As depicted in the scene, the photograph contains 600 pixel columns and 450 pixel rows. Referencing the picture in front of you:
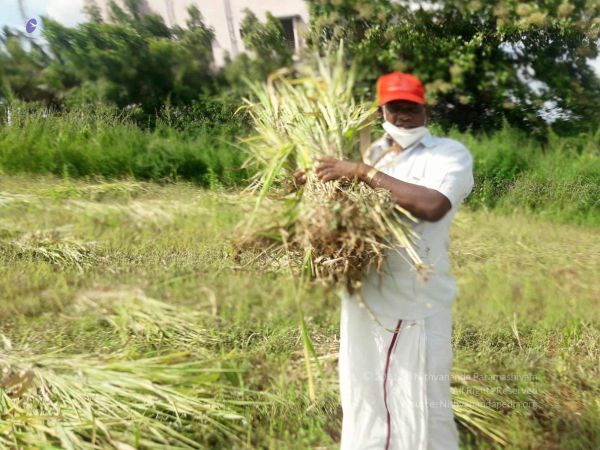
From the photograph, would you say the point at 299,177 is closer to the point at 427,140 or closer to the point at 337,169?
the point at 337,169

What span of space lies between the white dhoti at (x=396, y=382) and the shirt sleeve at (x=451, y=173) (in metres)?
0.39

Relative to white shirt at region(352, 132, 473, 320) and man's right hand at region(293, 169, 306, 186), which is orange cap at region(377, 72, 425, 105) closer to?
white shirt at region(352, 132, 473, 320)

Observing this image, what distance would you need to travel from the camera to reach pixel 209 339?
3.13 metres

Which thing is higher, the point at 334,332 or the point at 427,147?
the point at 427,147

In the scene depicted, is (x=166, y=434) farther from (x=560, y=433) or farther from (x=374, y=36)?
(x=374, y=36)

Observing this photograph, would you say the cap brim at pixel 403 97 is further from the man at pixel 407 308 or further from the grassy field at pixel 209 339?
the grassy field at pixel 209 339

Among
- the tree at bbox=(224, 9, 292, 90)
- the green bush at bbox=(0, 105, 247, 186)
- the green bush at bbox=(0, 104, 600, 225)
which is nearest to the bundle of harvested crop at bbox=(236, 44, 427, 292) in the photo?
the tree at bbox=(224, 9, 292, 90)

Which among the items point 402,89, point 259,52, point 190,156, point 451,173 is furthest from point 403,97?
point 190,156

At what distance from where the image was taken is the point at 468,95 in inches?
376

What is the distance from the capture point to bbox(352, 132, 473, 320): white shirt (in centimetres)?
187

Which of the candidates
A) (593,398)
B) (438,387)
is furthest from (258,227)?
(593,398)

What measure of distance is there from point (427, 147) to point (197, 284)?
7.82 feet

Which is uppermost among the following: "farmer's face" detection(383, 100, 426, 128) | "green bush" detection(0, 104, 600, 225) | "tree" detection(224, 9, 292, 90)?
"farmer's face" detection(383, 100, 426, 128)

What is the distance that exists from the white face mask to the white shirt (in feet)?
0.07
